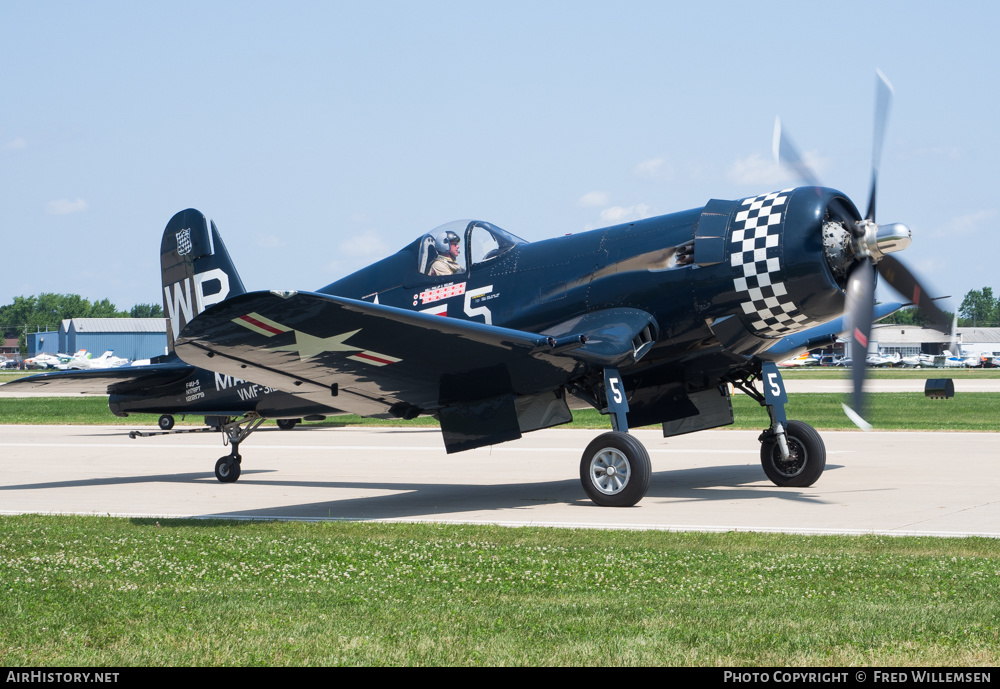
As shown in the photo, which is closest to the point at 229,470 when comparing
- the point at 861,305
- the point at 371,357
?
the point at 371,357

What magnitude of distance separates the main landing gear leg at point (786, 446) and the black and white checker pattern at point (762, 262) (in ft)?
5.70

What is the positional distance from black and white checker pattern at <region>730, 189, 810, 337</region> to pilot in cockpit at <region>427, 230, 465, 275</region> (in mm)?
3293

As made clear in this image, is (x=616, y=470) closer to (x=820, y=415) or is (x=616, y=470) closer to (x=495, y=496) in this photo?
(x=495, y=496)

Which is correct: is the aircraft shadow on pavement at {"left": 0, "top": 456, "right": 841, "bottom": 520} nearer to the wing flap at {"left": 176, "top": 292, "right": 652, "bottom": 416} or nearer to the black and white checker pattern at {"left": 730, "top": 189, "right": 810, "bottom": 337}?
the wing flap at {"left": 176, "top": 292, "right": 652, "bottom": 416}

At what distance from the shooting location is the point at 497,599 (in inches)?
228

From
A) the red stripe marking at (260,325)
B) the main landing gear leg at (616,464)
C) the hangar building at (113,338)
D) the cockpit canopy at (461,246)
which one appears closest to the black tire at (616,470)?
the main landing gear leg at (616,464)

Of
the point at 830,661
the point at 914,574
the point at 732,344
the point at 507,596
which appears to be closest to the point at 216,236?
the point at 732,344

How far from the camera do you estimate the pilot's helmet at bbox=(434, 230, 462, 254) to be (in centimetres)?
1185

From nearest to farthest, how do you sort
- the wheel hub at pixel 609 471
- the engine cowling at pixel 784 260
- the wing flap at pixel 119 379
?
the engine cowling at pixel 784 260 < the wheel hub at pixel 609 471 < the wing flap at pixel 119 379

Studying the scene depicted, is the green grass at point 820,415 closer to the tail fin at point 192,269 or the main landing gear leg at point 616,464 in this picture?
the tail fin at point 192,269

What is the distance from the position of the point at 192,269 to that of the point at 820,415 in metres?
19.6

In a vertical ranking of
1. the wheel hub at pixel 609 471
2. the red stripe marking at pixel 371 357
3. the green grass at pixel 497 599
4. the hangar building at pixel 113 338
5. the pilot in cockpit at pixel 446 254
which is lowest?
the green grass at pixel 497 599

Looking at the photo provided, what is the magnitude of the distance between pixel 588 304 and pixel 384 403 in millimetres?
2649

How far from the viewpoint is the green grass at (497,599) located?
456cm
